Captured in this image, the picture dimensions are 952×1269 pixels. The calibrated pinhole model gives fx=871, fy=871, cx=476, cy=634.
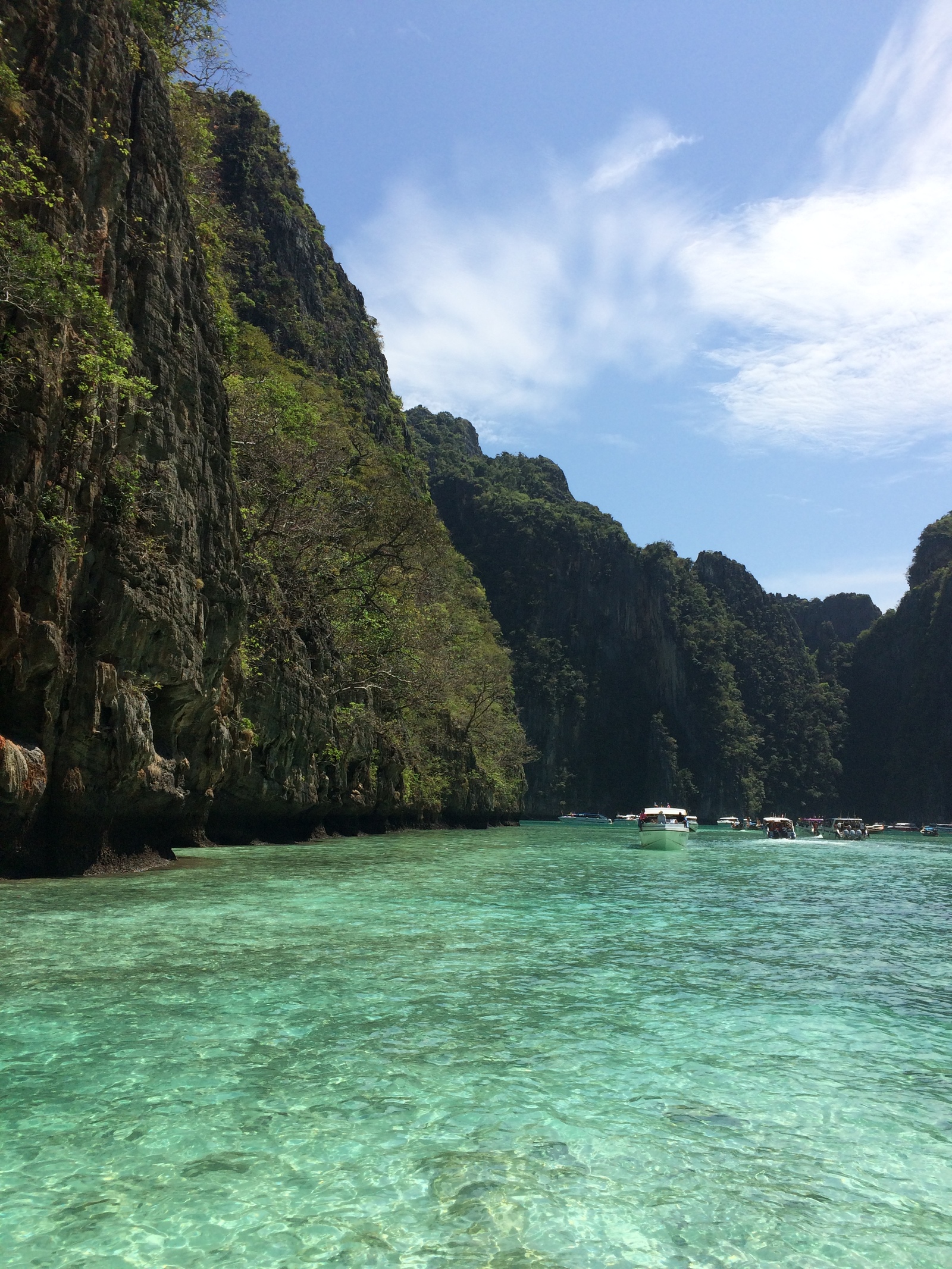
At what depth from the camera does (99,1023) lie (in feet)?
20.4

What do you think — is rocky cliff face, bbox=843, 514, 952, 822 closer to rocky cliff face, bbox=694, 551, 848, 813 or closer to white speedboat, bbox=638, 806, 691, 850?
rocky cliff face, bbox=694, 551, 848, 813

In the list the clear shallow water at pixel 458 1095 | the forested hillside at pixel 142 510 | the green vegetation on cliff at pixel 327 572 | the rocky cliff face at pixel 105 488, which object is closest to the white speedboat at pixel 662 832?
the green vegetation on cliff at pixel 327 572

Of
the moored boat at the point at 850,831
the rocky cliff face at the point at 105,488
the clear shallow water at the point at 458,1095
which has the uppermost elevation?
the rocky cliff face at the point at 105,488

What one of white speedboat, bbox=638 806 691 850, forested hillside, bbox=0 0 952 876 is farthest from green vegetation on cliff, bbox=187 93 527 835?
white speedboat, bbox=638 806 691 850

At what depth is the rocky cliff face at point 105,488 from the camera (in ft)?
37.7

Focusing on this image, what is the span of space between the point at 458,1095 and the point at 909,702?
456ft

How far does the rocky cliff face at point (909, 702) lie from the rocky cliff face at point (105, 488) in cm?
12218

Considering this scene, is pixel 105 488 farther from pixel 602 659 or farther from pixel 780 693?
pixel 780 693

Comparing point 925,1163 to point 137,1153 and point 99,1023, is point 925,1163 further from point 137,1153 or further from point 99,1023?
point 99,1023

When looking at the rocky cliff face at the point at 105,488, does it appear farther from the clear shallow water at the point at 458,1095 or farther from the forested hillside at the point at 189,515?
the clear shallow water at the point at 458,1095

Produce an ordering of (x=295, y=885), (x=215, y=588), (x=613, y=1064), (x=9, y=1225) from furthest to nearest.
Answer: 1. (x=215, y=588)
2. (x=295, y=885)
3. (x=613, y=1064)
4. (x=9, y=1225)

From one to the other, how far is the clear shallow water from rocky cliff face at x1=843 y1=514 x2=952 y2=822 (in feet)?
409

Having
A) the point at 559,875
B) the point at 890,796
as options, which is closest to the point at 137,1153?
the point at 559,875

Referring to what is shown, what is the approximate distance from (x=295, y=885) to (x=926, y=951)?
9674mm
